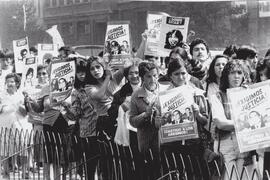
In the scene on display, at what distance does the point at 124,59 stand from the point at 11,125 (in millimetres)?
2220

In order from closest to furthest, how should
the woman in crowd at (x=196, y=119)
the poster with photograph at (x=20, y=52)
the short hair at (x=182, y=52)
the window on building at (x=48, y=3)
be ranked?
the woman in crowd at (x=196, y=119) < the short hair at (x=182, y=52) < the window on building at (x=48, y=3) < the poster with photograph at (x=20, y=52)

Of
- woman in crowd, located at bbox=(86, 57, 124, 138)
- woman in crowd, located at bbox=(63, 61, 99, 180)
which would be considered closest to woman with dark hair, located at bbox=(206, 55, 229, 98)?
woman in crowd, located at bbox=(86, 57, 124, 138)

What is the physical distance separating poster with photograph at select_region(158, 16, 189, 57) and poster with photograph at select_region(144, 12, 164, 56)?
0.10m

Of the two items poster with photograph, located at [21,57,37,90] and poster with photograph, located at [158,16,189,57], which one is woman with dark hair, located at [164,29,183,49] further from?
poster with photograph, located at [21,57,37,90]

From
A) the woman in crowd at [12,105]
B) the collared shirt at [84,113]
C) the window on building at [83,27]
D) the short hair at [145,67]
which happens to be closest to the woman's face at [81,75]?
the collared shirt at [84,113]

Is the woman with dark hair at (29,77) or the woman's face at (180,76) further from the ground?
the woman's face at (180,76)

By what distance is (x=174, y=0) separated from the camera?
34.0ft

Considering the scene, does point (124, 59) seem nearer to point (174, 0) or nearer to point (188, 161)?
point (174, 0)

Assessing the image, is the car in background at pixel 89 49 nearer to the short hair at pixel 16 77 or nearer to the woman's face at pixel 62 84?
the short hair at pixel 16 77

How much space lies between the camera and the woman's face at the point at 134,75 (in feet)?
27.6

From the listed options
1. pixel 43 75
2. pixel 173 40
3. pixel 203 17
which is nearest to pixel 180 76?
pixel 173 40

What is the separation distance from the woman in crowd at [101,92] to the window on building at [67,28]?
8.58 feet

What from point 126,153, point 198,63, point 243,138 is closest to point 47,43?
point 198,63

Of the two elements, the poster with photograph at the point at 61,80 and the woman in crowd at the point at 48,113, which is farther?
the woman in crowd at the point at 48,113
